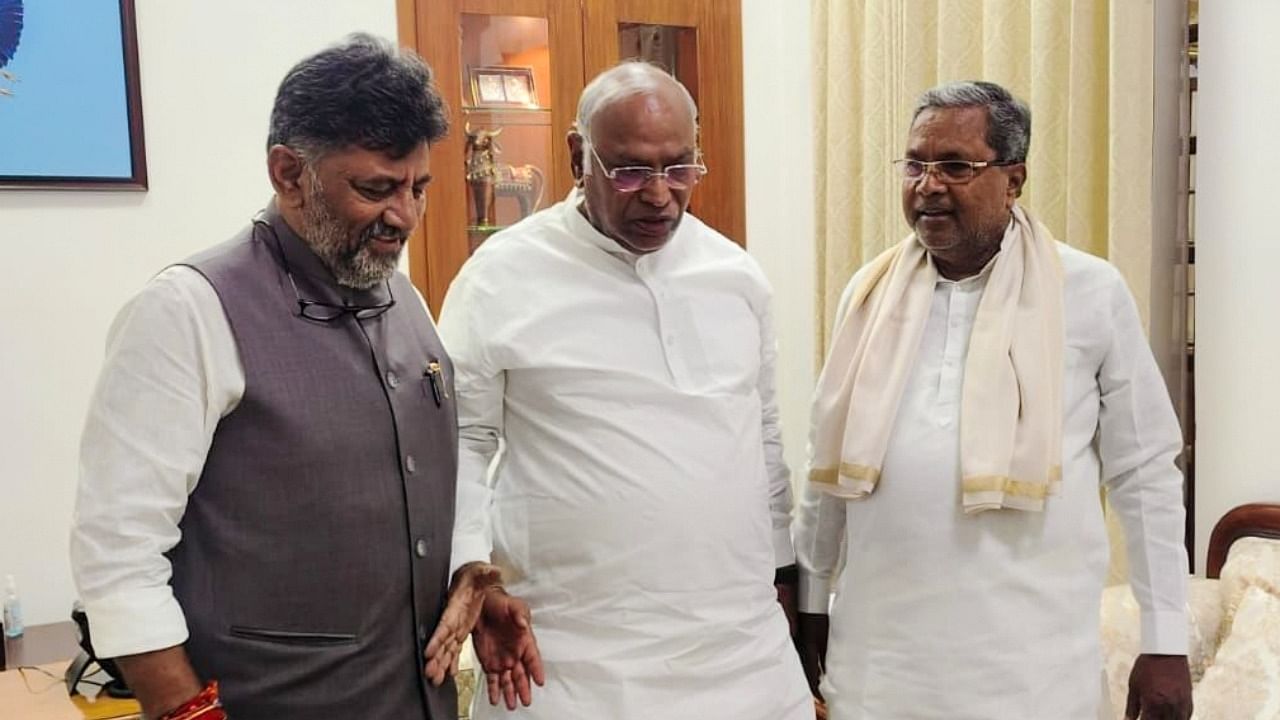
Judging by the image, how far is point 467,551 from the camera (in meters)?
1.58

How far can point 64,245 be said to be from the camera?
9.69 ft

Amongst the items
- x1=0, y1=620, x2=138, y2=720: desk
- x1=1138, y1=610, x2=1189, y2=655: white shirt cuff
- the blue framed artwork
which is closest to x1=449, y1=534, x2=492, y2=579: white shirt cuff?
x1=1138, y1=610, x2=1189, y2=655: white shirt cuff

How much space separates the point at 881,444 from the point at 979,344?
212 mm

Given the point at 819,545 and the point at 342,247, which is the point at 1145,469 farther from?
the point at 342,247

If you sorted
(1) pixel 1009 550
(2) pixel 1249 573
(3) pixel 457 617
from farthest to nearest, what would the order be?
(2) pixel 1249 573
(1) pixel 1009 550
(3) pixel 457 617

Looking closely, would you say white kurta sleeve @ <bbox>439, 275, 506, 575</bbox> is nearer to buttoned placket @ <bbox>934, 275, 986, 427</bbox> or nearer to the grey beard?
the grey beard

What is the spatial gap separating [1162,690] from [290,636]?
1.30m

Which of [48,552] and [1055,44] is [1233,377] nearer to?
[1055,44]

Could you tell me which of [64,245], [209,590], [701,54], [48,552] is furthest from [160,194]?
[209,590]

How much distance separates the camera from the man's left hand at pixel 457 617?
1452mm

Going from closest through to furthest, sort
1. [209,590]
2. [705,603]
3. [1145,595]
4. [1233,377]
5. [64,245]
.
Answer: [209,590]
[705,603]
[1145,595]
[1233,377]
[64,245]

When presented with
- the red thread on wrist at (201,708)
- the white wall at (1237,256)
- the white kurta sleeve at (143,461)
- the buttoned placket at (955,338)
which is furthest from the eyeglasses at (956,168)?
the red thread on wrist at (201,708)

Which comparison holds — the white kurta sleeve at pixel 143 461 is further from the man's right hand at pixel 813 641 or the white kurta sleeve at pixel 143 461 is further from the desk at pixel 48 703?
the desk at pixel 48 703

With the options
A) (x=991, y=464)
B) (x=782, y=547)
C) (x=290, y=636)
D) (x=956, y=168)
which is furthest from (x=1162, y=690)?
(x=290, y=636)
